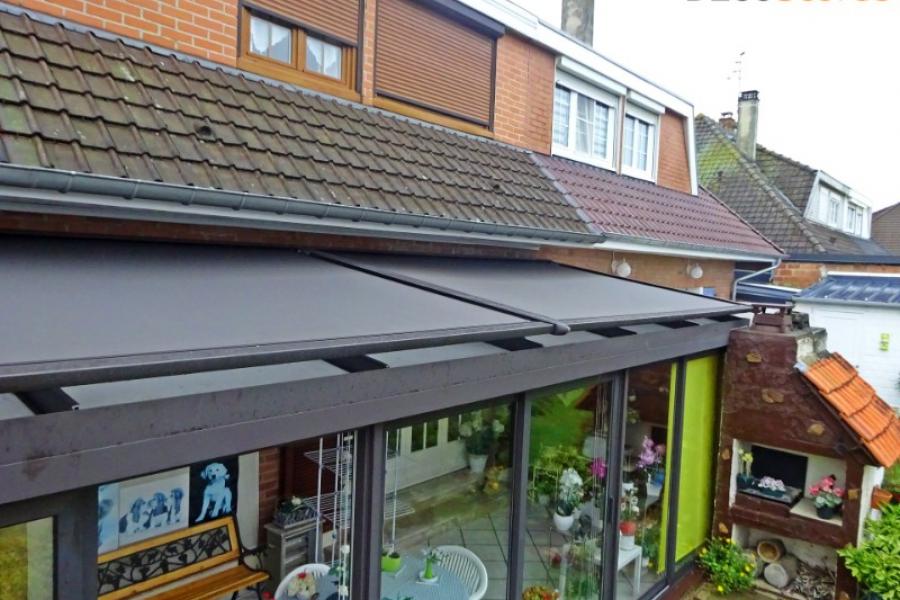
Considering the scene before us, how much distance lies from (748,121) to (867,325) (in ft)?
55.7

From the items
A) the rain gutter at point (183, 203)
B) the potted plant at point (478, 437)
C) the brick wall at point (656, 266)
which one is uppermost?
the rain gutter at point (183, 203)

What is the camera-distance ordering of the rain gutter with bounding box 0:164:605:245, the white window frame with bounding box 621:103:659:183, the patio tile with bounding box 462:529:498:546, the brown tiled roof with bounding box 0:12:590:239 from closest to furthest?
the rain gutter with bounding box 0:164:605:245
the brown tiled roof with bounding box 0:12:590:239
the patio tile with bounding box 462:529:498:546
the white window frame with bounding box 621:103:659:183

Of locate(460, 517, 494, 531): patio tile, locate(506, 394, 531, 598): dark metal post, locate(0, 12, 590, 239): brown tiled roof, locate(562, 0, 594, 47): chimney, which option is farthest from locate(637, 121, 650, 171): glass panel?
locate(460, 517, 494, 531): patio tile

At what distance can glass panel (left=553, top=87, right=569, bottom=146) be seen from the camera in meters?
10.8

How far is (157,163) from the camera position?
4.36m

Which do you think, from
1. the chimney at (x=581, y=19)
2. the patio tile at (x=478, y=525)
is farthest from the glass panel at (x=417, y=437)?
the chimney at (x=581, y=19)

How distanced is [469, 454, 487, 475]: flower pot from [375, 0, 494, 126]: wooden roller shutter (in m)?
4.67

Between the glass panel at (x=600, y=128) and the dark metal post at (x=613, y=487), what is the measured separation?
6.72 meters

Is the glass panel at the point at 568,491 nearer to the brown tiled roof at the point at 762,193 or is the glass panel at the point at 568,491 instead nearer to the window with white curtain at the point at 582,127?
the window with white curtain at the point at 582,127

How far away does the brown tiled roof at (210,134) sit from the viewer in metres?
4.08

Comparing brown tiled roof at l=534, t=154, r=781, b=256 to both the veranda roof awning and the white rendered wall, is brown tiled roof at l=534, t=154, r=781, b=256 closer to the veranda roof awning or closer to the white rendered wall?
the white rendered wall

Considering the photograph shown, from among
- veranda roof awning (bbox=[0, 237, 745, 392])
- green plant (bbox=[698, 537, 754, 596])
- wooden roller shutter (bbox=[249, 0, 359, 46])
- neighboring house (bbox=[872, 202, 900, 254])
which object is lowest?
green plant (bbox=[698, 537, 754, 596])

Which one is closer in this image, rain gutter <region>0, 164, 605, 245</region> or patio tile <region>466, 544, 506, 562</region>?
rain gutter <region>0, 164, 605, 245</region>

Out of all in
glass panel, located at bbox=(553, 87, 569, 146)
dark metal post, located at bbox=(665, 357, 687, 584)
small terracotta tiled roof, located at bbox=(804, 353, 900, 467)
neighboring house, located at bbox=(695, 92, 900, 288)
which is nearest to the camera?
small terracotta tiled roof, located at bbox=(804, 353, 900, 467)
